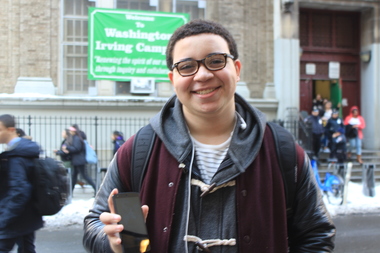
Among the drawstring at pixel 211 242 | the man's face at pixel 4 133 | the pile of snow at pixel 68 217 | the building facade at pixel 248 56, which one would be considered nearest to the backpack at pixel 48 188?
the man's face at pixel 4 133

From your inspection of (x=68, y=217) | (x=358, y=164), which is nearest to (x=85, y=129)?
(x=68, y=217)


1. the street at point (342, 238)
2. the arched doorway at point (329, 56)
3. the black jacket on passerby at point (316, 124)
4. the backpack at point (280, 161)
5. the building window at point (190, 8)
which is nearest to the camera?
the backpack at point (280, 161)

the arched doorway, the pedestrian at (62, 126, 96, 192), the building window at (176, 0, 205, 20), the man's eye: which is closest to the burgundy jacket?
the man's eye

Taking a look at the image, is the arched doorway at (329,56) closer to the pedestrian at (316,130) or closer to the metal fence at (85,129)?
the pedestrian at (316,130)

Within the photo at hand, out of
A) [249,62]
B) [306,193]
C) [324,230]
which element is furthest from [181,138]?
[249,62]

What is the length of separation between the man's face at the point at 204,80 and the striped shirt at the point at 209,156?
0.16 m

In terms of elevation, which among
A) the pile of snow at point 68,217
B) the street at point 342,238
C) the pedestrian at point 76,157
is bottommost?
the street at point 342,238

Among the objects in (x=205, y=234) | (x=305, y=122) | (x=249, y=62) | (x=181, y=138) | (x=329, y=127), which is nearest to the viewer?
(x=205, y=234)

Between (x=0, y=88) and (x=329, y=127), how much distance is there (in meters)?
10.6

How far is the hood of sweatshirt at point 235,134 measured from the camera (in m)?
1.72

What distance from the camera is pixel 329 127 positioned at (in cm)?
1169

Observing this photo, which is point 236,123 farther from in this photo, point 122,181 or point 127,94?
point 127,94

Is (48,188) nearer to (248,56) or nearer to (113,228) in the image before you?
(113,228)

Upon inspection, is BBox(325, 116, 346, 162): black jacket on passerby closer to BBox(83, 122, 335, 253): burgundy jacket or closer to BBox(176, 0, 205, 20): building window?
BBox(176, 0, 205, 20): building window
